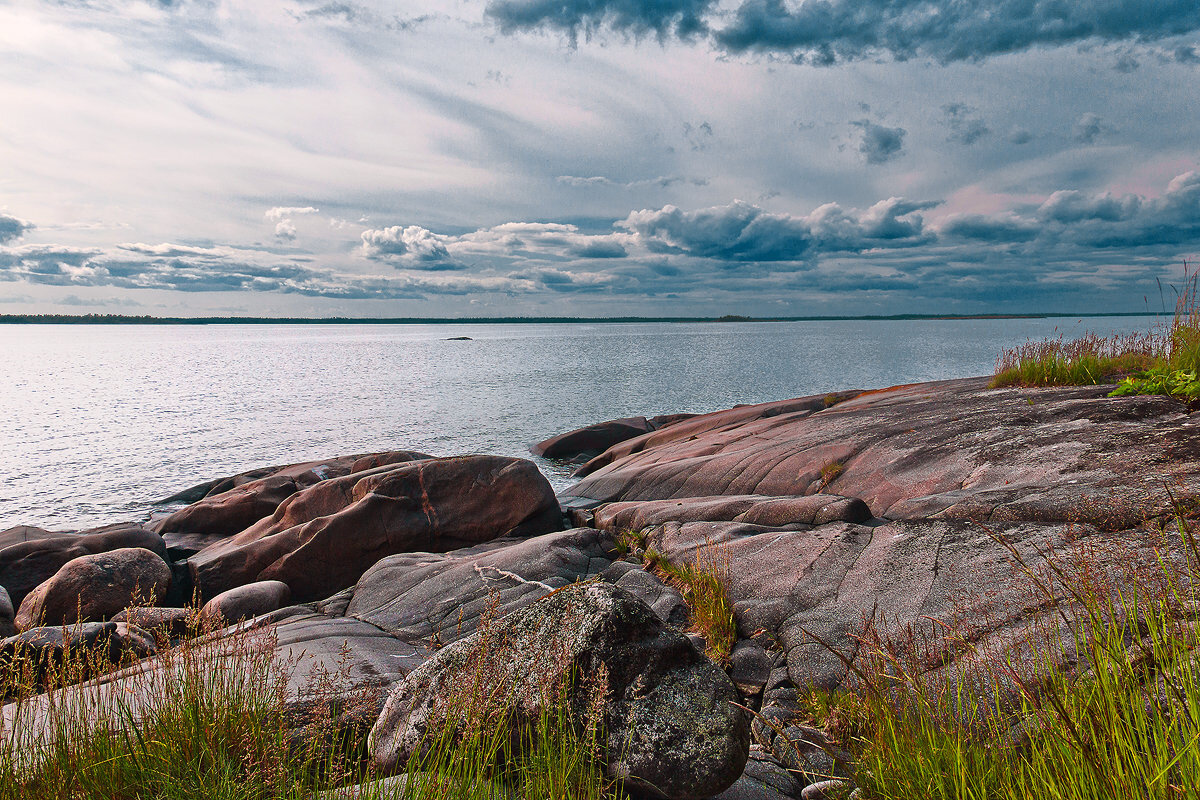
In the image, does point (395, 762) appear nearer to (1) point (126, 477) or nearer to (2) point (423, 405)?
(1) point (126, 477)

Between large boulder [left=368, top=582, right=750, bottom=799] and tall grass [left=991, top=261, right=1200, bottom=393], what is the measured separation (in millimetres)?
10364

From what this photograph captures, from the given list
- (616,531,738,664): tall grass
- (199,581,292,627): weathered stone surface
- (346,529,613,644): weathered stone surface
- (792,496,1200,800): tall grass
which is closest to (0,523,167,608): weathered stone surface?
(199,581,292,627): weathered stone surface

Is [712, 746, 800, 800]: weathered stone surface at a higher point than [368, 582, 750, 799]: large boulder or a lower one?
lower

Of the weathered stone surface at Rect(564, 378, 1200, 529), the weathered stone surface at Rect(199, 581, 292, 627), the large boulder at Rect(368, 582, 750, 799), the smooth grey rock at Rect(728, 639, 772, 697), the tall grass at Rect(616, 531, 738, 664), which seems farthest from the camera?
the weathered stone surface at Rect(199, 581, 292, 627)

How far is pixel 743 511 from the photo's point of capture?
10.3 metres

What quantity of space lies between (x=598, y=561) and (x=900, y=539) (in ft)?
15.5

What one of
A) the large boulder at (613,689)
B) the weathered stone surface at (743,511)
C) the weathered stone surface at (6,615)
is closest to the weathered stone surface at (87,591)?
the weathered stone surface at (6,615)

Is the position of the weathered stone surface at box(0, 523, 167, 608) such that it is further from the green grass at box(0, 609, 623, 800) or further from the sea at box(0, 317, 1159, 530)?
the green grass at box(0, 609, 623, 800)

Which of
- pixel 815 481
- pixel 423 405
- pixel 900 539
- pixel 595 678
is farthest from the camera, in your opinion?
pixel 423 405

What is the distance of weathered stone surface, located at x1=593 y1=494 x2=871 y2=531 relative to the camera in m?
8.87

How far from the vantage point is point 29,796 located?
Result: 10.3 feet

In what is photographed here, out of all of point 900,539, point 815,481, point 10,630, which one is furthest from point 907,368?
point 10,630

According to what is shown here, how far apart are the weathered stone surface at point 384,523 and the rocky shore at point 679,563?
5cm

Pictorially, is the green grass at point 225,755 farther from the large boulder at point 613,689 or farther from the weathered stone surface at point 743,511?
the weathered stone surface at point 743,511
